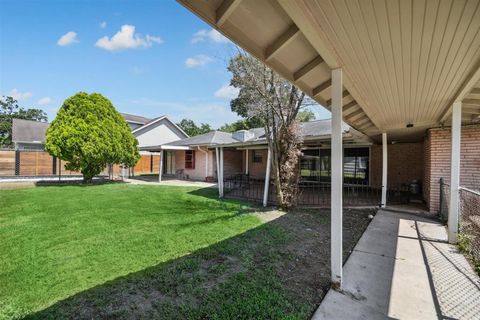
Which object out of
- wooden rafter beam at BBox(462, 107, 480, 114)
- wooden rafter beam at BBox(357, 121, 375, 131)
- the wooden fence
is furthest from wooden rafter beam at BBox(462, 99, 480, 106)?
the wooden fence

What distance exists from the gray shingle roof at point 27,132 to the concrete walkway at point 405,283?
3042 centimetres

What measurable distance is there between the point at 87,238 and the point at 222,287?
11.4 feet

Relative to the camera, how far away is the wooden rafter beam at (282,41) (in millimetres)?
2195

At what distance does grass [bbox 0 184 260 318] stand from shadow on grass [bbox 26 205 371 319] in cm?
32

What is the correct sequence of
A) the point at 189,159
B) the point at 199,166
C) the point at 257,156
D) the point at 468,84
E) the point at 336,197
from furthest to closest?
the point at 189,159, the point at 199,166, the point at 257,156, the point at 468,84, the point at 336,197

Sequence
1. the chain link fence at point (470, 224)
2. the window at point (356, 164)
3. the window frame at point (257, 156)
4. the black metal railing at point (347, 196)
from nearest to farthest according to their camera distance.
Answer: the chain link fence at point (470, 224)
the black metal railing at point (347, 196)
the window at point (356, 164)
the window frame at point (257, 156)

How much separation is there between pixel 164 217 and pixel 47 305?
4141 millimetres

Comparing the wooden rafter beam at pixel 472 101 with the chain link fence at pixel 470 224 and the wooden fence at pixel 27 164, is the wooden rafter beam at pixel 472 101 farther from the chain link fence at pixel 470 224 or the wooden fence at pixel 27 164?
the wooden fence at pixel 27 164

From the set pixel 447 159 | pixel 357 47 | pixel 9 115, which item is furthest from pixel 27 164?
pixel 9 115

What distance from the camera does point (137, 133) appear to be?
859 inches

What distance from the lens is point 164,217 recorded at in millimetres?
6836

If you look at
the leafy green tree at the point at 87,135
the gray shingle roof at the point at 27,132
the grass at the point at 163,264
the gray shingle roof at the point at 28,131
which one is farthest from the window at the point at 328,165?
the gray shingle roof at the point at 27,132

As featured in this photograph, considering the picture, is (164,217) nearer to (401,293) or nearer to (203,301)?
(203,301)

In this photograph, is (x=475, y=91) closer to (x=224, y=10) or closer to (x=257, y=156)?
(x=224, y=10)
